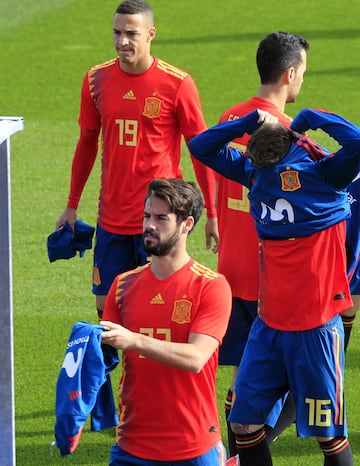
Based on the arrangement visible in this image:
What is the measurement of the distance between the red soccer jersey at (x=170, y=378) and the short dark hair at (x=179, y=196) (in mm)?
247

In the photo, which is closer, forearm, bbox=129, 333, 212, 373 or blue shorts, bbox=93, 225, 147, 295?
forearm, bbox=129, 333, 212, 373

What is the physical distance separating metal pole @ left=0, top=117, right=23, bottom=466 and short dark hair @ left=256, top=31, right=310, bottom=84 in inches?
64.6

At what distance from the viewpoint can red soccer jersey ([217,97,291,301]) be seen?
6809 mm

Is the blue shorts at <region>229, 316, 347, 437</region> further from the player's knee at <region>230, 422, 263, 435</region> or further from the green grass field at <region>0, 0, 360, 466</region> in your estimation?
the green grass field at <region>0, 0, 360, 466</region>

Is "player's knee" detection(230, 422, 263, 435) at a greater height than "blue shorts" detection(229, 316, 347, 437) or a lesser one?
lesser

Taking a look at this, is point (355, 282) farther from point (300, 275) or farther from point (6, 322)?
point (6, 322)

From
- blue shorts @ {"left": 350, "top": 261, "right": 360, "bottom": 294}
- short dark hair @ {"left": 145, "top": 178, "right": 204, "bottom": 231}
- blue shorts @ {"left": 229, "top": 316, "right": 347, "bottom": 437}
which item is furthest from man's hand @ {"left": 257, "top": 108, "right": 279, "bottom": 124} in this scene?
blue shorts @ {"left": 350, "top": 261, "right": 360, "bottom": 294}

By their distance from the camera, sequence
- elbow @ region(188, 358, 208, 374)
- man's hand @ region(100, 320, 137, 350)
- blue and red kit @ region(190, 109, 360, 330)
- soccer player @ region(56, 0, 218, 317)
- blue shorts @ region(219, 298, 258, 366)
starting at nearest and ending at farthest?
man's hand @ region(100, 320, 137, 350)
elbow @ region(188, 358, 208, 374)
blue and red kit @ region(190, 109, 360, 330)
blue shorts @ region(219, 298, 258, 366)
soccer player @ region(56, 0, 218, 317)

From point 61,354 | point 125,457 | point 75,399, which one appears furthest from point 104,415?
point 61,354

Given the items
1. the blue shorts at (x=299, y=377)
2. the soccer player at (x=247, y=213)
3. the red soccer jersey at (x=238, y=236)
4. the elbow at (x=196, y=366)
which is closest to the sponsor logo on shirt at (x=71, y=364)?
the elbow at (x=196, y=366)

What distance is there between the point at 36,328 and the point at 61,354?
0.54 meters

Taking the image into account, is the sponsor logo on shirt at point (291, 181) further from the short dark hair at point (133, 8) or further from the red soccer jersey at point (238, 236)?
the short dark hair at point (133, 8)

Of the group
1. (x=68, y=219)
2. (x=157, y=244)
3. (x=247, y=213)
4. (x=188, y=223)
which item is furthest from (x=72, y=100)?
(x=157, y=244)

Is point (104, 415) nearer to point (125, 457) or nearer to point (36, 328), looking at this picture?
point (125, 457)
